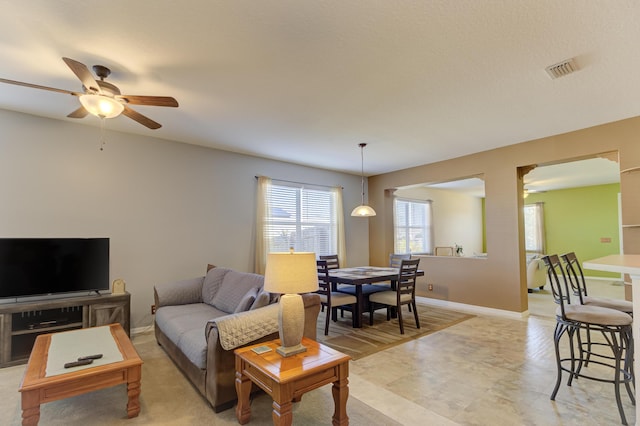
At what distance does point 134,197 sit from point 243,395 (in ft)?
10.4

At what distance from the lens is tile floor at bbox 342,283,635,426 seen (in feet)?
7.31

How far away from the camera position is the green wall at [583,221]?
8141 mm

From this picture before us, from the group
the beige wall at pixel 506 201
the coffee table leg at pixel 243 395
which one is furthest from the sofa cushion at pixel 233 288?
the beige wall at pixel 506 201

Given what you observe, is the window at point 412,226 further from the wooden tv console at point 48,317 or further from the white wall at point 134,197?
the wooden tv console at point 48,317

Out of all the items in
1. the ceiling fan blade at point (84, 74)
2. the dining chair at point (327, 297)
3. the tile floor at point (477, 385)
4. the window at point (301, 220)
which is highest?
the ceiling fan blade at point (84, 74)

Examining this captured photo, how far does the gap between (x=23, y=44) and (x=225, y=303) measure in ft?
8.88

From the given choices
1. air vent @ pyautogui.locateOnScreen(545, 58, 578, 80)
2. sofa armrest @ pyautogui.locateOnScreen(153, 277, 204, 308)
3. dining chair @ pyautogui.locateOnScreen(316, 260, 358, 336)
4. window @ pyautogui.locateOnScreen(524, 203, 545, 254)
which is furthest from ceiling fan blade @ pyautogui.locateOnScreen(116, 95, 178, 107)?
window @ pyautogui.locateOnScreen(524, 203, 545, 254)

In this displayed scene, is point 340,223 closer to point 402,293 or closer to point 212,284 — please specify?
point 402,293

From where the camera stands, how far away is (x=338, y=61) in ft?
8.16

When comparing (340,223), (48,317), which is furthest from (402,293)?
(48,317)

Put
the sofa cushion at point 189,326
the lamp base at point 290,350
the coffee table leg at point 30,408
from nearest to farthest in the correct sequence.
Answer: the coffee table leg at point 30,408, the lamp base at point 290,350, the sofa cushion at point 189,326

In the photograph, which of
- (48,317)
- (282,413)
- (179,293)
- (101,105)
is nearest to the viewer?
(282,413)

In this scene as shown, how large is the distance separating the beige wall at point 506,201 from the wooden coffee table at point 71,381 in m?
4.87

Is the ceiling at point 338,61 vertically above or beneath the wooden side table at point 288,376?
above
